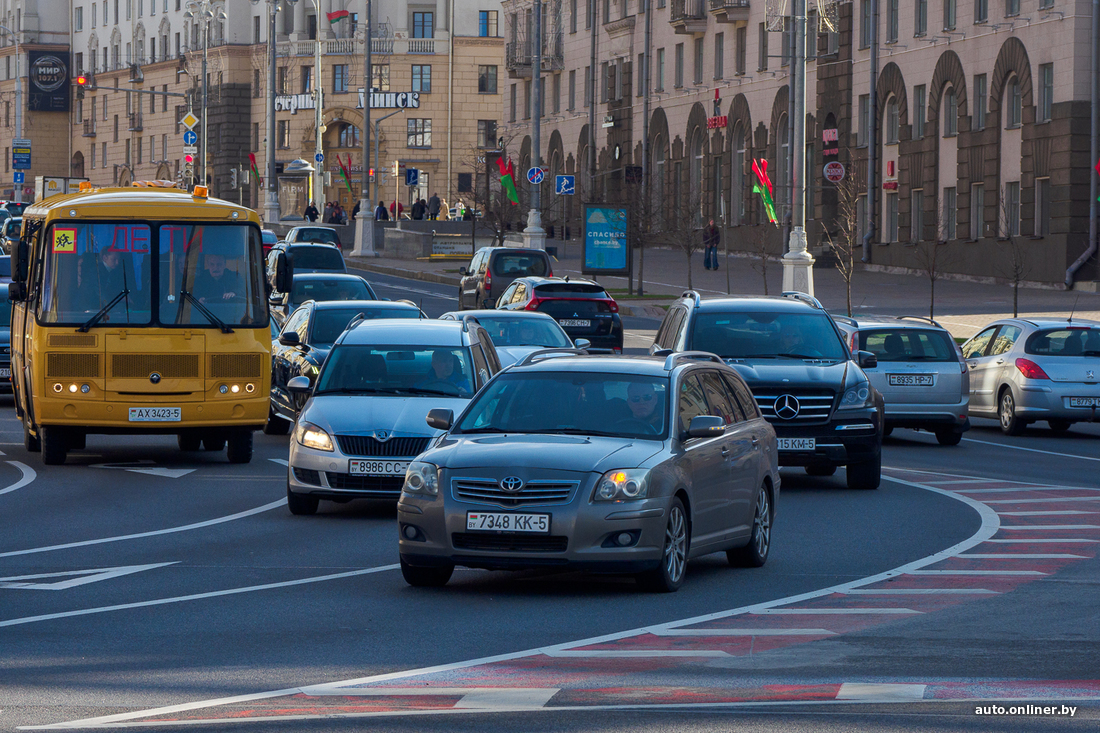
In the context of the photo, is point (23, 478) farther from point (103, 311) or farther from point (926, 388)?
point (926, 388)

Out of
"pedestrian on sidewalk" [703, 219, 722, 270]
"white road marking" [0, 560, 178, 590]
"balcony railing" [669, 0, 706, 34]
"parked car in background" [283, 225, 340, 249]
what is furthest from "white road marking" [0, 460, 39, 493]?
"balcony railing" [669, 0, 706, 34]

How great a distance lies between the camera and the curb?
5828 centimetres

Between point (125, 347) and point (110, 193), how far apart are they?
2.11 metres

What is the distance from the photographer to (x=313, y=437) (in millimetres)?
14672

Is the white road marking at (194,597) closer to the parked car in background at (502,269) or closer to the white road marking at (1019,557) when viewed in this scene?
the white road marking at (1019,557)

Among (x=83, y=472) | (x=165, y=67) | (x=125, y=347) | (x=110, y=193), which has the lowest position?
(x=83, y=472)

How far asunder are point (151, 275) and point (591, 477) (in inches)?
371

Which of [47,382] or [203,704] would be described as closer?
[203,704]

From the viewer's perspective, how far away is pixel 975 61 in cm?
5247

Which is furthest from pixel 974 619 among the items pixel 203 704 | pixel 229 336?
pixel 229 336

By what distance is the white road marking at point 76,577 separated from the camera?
1103 cm

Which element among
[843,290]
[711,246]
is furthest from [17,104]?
[843,290]

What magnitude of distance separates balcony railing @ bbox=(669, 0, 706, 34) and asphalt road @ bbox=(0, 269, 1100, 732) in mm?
56930

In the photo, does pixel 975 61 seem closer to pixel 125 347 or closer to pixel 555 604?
pixel 125 347
